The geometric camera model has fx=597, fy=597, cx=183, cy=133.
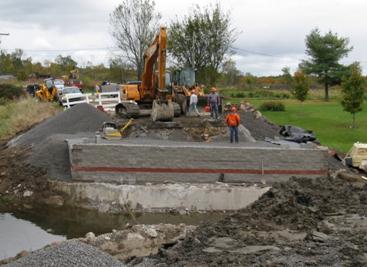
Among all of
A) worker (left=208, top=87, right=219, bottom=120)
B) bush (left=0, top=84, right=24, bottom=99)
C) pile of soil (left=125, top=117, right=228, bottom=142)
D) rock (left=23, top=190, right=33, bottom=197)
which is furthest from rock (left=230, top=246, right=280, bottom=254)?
bush (left=0, top=84, right=24, bottom=99)

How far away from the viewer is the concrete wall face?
21328 millimetres

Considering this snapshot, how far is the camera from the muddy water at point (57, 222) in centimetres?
1709

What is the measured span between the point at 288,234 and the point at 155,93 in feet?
58.9

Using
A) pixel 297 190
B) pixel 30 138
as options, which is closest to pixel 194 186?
pixel 297 190

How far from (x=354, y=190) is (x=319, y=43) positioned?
6175 cm

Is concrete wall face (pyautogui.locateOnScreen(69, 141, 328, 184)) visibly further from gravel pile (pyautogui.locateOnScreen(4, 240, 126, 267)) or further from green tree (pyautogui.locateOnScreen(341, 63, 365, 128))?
green tree (pyautogui.locateOnScreen(341, 63, 365, 128))

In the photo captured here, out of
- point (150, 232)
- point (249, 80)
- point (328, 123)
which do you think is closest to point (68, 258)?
point (150, 232)

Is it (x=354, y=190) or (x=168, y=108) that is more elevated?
(x=168, y=108)

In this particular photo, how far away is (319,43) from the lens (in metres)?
76.2

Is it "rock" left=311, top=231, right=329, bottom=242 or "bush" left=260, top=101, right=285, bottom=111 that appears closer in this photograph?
"rock" left=311, top=231, right=329, bottom=242

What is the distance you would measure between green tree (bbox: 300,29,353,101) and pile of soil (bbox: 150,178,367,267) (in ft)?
196

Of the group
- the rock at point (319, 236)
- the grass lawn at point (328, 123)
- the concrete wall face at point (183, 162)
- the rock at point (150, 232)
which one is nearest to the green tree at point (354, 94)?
the grass lawn at point (328, 123)

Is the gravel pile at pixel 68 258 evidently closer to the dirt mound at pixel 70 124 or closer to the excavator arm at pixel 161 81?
the excavator arm at pixel 161 81

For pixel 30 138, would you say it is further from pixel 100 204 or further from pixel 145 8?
pixel 145 8
